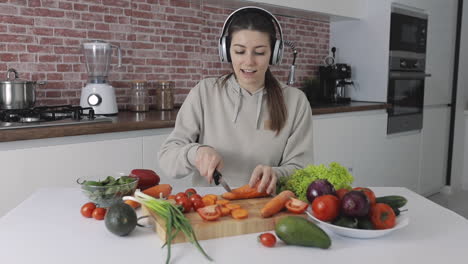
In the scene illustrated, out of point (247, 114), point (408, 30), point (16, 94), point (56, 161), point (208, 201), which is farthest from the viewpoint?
point (408, 30)

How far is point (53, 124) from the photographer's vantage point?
7.24 feet

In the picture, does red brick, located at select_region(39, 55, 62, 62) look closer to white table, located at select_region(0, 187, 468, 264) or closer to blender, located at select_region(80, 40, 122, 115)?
blender, located at select_region(80, 40, 122, 115)

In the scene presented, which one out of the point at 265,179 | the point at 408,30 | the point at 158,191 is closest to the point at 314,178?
the point at 265,179

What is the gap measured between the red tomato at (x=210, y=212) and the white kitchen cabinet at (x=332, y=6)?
2476 mm

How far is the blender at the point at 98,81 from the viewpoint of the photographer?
2734 mm

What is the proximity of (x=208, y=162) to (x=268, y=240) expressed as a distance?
0.45 m

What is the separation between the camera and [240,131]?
193 cm

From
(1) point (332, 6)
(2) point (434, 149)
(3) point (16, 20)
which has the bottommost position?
(2) point (434, 149)

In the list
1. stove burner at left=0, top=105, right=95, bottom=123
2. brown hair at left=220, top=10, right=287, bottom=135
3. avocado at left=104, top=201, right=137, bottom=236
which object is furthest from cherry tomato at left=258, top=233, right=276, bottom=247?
stove burner at left=0, top=105, right=95, bottom=123

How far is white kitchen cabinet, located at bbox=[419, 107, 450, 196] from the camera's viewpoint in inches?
186

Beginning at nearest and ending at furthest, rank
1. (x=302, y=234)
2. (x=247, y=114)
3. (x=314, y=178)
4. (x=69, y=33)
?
1. (x=302, y=234)
2. (x=314, y=178)
3. (x=247, y=114)
4. (x=69, y=33)

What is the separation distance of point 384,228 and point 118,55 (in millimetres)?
2351

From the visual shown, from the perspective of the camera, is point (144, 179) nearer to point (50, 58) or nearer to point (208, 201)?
point (208, 201)

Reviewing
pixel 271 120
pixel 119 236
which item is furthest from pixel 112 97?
pixel 119 236
